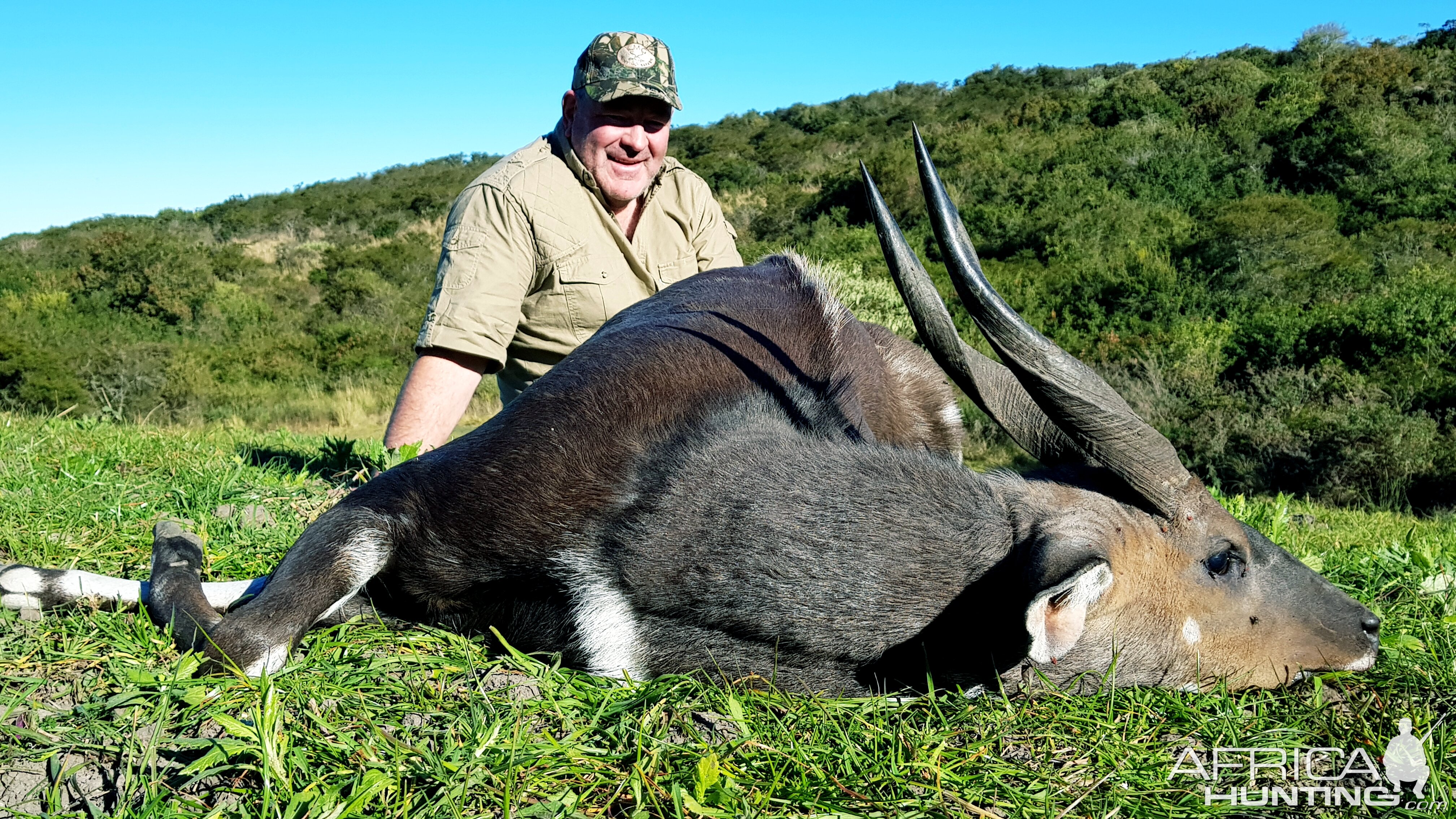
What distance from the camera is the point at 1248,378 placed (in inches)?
649

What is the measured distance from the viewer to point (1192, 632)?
252cm

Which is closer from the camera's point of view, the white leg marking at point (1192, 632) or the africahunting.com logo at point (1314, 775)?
the africahunting.com logo at point (1314, 775)

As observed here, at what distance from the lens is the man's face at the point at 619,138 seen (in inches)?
189

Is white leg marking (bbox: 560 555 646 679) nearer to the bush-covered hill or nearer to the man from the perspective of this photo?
the man

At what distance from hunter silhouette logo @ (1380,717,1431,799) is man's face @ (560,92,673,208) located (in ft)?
12.2

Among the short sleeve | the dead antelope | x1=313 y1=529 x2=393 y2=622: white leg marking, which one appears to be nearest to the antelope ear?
the dead antelope

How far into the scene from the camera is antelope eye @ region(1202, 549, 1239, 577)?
2.54 m

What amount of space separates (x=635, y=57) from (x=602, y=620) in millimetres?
3121

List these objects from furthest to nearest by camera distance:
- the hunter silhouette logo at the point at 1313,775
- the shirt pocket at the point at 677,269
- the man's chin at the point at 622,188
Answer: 1. the shirt pocket at the point at 677,269
2. the man's chin at the point at 622,188
3. the hunter silhouette logo at the point at 1313,775

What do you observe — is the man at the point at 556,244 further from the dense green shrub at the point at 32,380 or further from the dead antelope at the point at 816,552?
the dense green shrub at the point at 32,380

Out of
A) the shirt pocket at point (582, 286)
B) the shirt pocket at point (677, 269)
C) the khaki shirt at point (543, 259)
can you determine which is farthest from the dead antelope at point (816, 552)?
the shirt pocket at point (677, 269)

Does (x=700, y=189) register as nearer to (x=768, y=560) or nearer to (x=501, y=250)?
(x=501, y=250)

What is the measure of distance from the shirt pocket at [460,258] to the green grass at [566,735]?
2.15m

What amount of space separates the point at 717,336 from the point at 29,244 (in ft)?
130
